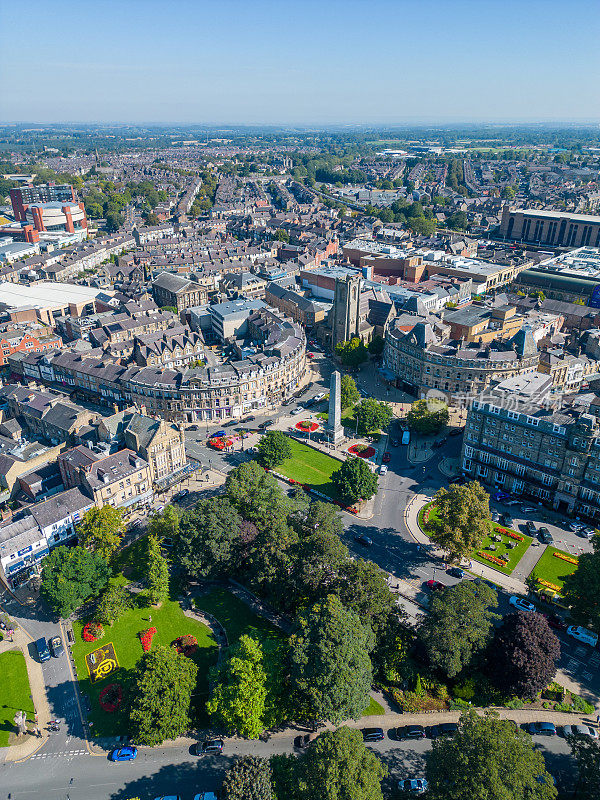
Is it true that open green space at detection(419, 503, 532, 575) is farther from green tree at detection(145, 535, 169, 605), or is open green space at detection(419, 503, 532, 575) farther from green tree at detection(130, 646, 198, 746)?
green tree at detection(130, 646, 198, 746)

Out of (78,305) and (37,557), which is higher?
(78,305)

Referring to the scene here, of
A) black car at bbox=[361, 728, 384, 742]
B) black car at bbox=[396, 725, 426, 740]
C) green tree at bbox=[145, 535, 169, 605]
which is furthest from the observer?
green tree at bbox=[145, 535, 169, 605]

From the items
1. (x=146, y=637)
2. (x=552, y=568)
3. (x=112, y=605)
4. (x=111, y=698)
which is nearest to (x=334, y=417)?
(x=552, y=568)

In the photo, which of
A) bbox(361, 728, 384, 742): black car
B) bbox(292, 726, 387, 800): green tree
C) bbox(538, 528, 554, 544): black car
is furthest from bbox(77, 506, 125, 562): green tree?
bbox(538, 528, 554, 544): black car

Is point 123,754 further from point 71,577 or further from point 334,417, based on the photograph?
point 334,417

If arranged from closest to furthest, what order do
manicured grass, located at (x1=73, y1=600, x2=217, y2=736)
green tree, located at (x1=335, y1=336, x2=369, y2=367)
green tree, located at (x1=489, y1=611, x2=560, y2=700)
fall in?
1. green tree, located at (x1=489, y1=611, x2=560, y2=700)
2. manicured grass, located at (x1=73, y1=600, x2=217, y2=736)
3. green tree, located at (x1=335, y1=336, x2=369, y2=367)

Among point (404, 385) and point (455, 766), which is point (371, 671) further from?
point (404, 385)

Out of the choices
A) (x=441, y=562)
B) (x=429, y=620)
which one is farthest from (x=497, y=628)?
(x=441, y=562)
